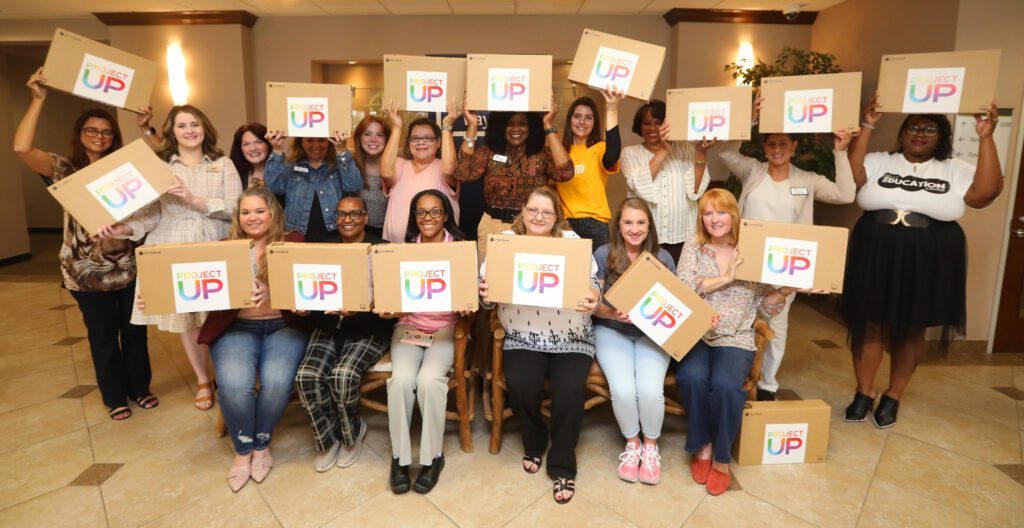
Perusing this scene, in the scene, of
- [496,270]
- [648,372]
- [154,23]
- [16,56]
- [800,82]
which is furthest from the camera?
[16,56]

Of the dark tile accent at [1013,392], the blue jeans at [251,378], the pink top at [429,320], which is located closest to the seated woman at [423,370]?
the pink top at [429,320]

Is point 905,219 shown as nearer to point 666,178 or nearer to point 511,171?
point 666,178

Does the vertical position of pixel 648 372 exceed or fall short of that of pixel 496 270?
it falls short

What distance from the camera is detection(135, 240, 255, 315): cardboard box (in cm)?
208

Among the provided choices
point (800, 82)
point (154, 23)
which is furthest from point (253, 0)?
point (800, 82)

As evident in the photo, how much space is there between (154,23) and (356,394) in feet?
16.8

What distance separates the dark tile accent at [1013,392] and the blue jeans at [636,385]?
7.33ft

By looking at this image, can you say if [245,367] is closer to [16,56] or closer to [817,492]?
[817,492]

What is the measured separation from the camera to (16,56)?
25.8 feet

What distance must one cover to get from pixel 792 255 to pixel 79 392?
3710mm

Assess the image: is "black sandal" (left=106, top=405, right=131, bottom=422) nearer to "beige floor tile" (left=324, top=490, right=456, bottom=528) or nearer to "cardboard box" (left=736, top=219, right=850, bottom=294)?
"beige floor tile" (left=324, top=490, right=456, bottom=528)

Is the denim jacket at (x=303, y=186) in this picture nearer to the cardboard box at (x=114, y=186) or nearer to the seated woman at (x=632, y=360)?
the cardboard box at (x=114, y=186)

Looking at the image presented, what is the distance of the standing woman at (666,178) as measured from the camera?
2762 millimetres

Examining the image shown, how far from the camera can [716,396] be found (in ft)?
7.33
